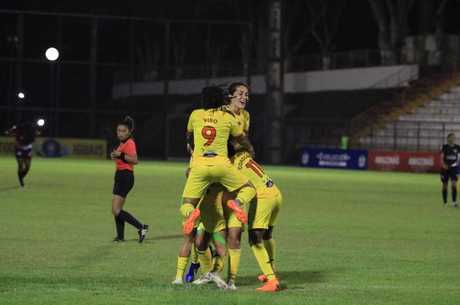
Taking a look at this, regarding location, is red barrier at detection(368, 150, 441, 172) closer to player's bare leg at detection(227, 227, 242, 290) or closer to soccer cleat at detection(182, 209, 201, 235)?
player's bare leg at detection(227, 227, 242, 290)

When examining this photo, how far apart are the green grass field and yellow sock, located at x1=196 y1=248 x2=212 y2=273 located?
0.55 metres

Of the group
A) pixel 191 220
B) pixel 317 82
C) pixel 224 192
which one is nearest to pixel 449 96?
pixel 317 82

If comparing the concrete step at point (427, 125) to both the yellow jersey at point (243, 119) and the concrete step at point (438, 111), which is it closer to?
the concrete step at point (438, 111)

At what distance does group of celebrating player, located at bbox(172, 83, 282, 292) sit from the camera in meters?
12.6

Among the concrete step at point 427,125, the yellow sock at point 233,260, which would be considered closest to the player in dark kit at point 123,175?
the yellow sock at point 233,260

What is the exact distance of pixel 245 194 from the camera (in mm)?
12711

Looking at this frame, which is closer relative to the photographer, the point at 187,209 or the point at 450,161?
the point at 187,209

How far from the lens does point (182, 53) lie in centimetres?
9038

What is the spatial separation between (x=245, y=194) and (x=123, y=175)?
6.01 meters

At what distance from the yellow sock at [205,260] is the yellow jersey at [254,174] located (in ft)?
3.16

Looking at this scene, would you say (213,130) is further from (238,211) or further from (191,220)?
(191,220)

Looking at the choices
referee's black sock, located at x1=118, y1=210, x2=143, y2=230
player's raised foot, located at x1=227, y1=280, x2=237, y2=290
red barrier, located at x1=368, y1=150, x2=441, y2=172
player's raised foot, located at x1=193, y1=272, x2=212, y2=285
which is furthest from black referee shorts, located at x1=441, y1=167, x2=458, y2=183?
red barrier, located at x1=368, y1=150, x2=441, y2=172

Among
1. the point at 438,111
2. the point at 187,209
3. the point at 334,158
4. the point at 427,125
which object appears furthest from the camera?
the point at 438,111

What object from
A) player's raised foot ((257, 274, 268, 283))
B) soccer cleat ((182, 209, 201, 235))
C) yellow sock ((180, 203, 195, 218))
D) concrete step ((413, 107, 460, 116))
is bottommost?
player's raised foot ((257, 274, 268, 283))
